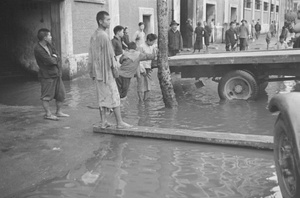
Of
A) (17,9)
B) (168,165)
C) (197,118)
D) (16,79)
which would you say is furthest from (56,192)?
(17,9)

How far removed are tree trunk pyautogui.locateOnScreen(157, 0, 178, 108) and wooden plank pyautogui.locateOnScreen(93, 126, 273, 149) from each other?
2251 mm

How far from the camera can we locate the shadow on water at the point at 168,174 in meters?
4.04

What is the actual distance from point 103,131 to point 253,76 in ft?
12.9

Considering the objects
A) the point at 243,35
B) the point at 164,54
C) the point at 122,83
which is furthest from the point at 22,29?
the point at 243,35

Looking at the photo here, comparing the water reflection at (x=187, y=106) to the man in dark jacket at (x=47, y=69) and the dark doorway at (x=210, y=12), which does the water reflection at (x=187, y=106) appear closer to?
the man in dark jacket at (x=47, y=69)

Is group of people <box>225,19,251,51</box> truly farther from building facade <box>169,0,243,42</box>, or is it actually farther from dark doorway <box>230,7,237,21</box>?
dark doorway <box>230,7,237,21</box>

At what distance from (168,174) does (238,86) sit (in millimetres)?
4750

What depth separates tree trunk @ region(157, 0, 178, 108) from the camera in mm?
7828

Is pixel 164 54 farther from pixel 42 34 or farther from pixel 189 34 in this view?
pixel 189 34

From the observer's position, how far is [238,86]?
8.80 m

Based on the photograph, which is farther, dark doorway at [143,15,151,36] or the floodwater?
dark doorway at [143,15,151,36]

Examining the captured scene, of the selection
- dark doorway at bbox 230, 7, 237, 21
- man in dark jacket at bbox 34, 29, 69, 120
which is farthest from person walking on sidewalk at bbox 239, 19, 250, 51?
man in dark jacket at bbox 34, 29, 69, 120

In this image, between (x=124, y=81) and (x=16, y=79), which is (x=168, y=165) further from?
(x=16, y=79)

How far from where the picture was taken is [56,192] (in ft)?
13.4
